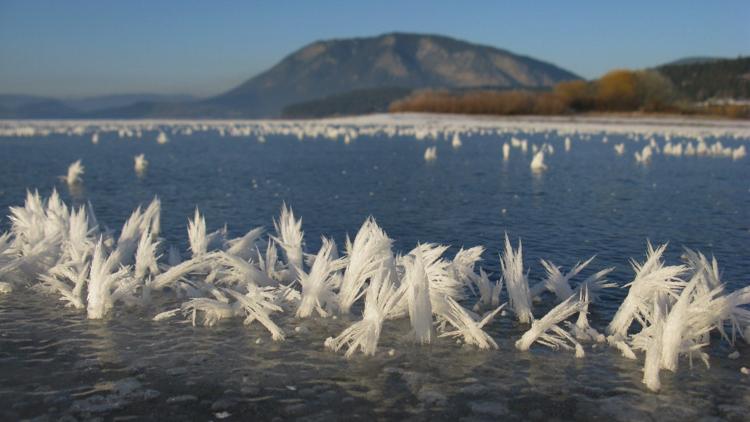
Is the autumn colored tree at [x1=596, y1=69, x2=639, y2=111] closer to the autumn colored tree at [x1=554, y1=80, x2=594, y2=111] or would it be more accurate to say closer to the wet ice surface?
the autumn colored tree at [x1=554, y1=80, x2=594, y2=111]

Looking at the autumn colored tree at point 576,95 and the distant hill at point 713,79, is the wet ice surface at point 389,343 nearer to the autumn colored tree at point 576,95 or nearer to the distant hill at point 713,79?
the autumn colored tree at point 576,95

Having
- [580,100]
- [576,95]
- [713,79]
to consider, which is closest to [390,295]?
[580,100]

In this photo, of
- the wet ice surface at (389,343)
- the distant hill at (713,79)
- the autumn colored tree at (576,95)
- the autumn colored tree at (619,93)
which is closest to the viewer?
the wet ice surface at (389,343)

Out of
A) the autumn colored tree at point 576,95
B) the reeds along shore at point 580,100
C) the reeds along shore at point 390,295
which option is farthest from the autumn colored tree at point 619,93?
the reeds along shore at point 390,295

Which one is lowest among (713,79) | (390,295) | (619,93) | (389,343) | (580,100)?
(389,343)

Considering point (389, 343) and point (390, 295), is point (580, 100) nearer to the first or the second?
point (390, 295)


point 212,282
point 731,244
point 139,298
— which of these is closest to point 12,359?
point 139,298
